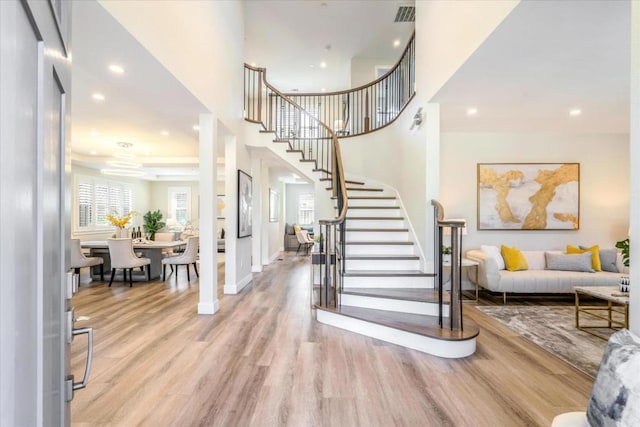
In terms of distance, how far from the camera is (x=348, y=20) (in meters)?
6.61

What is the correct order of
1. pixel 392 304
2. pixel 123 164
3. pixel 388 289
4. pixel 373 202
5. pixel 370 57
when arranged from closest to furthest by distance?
pixel 392 304 < pixel 388 289 < pixel 373 202 < pixel 123 164 < pixel 370 57

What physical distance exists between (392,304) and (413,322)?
1.43 ft

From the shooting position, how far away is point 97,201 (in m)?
9.19

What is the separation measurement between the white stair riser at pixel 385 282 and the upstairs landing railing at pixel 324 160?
7.2 inches

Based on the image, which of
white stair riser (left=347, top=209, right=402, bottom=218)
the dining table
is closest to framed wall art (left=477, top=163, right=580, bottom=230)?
white stair riser (left=347, top=209, right=402, bottom=218)

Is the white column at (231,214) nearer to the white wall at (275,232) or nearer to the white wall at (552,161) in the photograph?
the white wall at (275,232)

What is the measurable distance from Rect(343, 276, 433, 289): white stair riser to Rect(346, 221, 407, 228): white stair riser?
53.7 inches

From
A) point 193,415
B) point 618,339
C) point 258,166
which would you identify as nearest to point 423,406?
point 618,339

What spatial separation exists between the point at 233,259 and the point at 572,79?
502 centimetres

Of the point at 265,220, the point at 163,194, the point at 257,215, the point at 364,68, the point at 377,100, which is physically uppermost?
the point at 364,68

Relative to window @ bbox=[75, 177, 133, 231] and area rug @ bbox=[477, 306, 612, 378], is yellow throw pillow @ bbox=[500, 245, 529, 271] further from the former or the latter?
window @ bbox=[75, 177, 133, 231]

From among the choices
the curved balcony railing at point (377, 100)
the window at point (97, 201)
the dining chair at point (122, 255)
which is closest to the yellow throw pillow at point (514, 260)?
the curved balcony railing at point (377, 100)

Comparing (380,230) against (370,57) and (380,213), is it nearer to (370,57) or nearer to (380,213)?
(380,213)

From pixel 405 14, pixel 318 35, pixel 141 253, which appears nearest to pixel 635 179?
pixel 405 14
